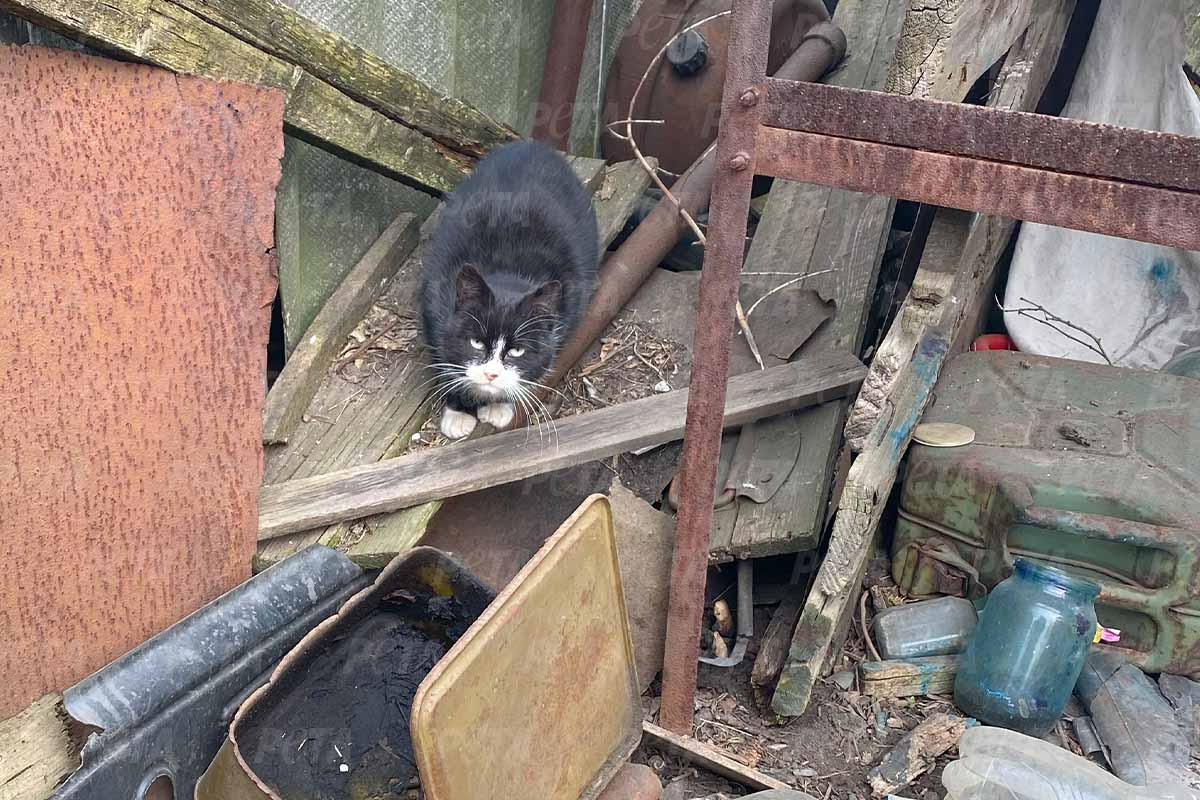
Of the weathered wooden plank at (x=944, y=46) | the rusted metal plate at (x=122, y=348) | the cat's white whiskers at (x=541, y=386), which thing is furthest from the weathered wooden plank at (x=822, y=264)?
the rusted metal plate at (x=122, y=348)

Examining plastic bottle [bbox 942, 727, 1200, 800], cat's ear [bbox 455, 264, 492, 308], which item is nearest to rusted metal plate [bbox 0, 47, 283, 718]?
cat's ear [bbox 455, 264, 492, 308]

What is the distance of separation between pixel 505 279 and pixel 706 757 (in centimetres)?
148

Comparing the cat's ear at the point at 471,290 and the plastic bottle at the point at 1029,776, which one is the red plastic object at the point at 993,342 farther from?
the cat's ear at the point at 471,290

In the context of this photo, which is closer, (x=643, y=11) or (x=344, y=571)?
(x=344, y=571)

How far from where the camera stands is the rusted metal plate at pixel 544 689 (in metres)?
1.46

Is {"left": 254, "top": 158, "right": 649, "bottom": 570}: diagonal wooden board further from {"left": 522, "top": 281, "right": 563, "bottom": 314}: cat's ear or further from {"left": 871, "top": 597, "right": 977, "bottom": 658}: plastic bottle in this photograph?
{"left": 871, "top": 597, "right": 977, "bottom": 658}: plastic bottle

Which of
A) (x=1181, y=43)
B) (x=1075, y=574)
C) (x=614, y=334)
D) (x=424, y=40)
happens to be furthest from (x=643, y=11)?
(x=1075, y=574)

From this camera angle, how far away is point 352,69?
2.57m

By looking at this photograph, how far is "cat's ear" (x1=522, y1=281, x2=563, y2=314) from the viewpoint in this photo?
2676 millimetres

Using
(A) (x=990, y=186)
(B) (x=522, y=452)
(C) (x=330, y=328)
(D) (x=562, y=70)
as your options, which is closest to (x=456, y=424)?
(B) (x=522, y=452)

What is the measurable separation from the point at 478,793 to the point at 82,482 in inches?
46.2

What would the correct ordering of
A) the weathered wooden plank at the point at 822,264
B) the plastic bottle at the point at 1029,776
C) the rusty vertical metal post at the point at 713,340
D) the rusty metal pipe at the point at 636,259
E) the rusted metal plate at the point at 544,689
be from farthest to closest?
1. the rusty metal pipe at the point at 636,259
2. the weathered wooden plank at the point at 822,264
3. the plastic bottle at the point at 1029,776
4. the rusty vertical metal post at the point at 713,340
5. the rusted metal plate at the point at 544,689

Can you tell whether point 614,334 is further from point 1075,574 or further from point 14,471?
point 14,471

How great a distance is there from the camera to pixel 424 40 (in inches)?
125
